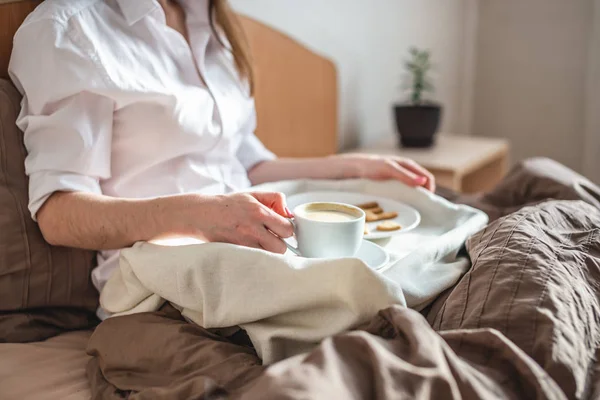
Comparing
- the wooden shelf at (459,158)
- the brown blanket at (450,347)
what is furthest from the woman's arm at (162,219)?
the wooden shelf at (459,158)

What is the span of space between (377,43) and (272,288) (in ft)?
5.71

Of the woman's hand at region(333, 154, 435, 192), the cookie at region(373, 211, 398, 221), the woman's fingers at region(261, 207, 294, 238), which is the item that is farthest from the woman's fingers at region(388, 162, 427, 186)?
the woman's fingers at region(261, 207, 294, 238)

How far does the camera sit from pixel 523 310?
66 centimetres

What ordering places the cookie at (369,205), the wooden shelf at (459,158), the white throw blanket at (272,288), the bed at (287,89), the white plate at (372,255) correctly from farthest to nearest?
the wooden shelf at (459,158) → the cookie at (369,205) → the bed at (287,89) → the white plate at (372,255) → the white throw blanket at (272,288)

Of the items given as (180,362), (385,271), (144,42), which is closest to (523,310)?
(385,271)

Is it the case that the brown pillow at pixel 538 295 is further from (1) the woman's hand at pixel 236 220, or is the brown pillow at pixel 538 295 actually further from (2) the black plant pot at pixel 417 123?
(2) the black plant pot at pixel 417 123

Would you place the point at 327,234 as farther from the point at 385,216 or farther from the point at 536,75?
the point at 536,75

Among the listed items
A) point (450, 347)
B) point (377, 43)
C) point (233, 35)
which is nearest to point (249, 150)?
point (233, 35)

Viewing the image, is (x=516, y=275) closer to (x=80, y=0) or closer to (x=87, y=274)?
(x=87, y=274)

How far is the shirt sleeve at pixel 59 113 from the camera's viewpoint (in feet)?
2.88

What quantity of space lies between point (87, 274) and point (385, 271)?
1.51 feet

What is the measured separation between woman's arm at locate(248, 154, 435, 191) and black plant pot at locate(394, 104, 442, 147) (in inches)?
33.5

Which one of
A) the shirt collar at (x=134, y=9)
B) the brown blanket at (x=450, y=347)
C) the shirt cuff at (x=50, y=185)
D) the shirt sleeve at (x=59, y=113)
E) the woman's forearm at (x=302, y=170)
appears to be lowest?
the brown blanket at (x=450, y=347)

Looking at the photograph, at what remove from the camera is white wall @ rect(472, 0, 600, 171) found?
2.68 meters
